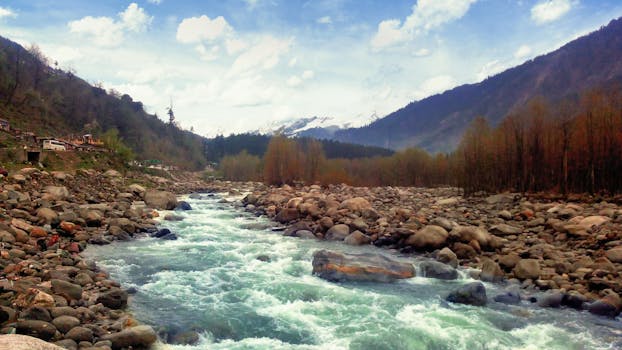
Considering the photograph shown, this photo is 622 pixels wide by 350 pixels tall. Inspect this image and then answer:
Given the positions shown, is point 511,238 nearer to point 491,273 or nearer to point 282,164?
point 491,273

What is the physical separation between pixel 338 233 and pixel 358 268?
7420 mm

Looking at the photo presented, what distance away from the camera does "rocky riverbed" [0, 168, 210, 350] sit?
26.6 feet

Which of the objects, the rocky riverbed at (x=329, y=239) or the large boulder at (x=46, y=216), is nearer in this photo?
the rocky riverbed at (x=329, y=239)

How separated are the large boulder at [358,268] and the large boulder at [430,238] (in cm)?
335

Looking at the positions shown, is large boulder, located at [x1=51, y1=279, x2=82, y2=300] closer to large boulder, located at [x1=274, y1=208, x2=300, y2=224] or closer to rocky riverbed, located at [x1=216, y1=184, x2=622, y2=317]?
rocky riverbed, located at [x1=216, y1=184, x2=622, y2=317]

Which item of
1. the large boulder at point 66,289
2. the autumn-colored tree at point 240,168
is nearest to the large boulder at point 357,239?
the large boulder at point 66,289

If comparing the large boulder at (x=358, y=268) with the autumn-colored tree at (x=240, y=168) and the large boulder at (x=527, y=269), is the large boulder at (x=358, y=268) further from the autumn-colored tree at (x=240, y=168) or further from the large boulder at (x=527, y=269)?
the autumn-colored tree at (x=240, y=168)

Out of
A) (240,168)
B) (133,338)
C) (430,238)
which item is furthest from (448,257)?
(240,168)

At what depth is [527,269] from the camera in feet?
46.4

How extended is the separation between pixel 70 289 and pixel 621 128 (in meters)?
32.6

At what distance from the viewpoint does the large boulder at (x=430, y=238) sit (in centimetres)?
1834

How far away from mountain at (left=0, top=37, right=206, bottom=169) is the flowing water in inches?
2655

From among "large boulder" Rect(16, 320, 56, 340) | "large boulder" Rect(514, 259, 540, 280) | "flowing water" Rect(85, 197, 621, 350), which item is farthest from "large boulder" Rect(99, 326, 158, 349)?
"large boulder" Rect(514, 259, 540, 280)

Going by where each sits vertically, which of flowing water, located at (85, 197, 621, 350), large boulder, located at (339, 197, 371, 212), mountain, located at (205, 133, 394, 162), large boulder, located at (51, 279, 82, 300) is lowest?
flowing water, located at (85, 197, 621, 350)
